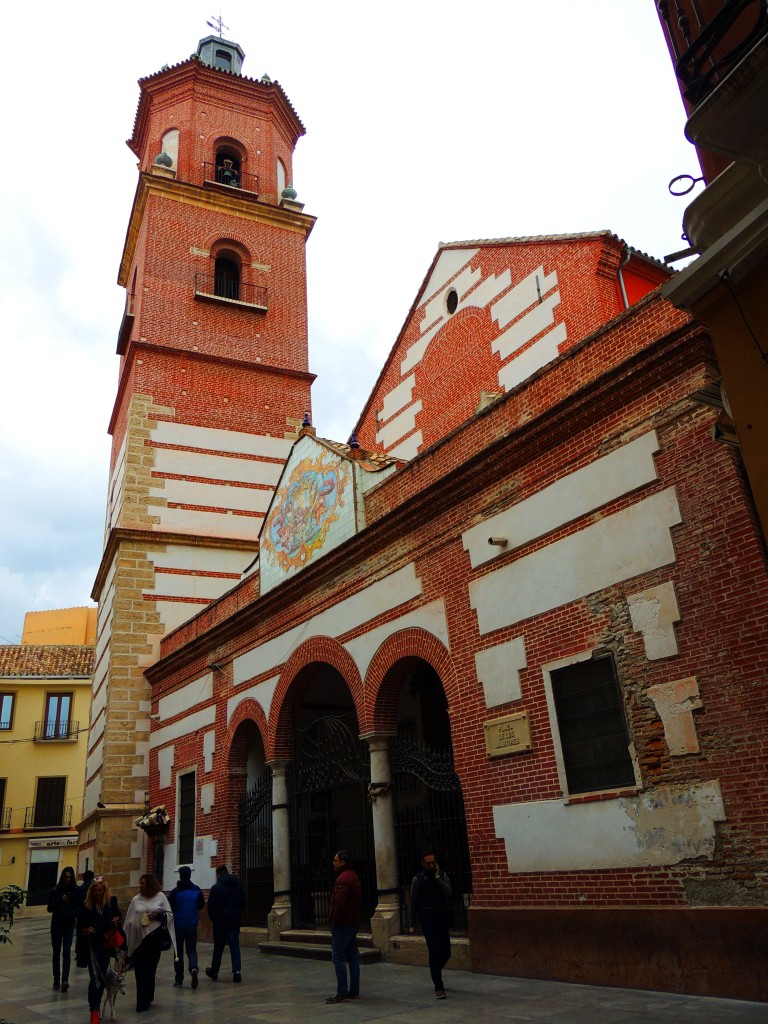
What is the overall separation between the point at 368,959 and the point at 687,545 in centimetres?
631

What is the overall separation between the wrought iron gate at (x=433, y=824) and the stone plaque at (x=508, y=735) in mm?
891

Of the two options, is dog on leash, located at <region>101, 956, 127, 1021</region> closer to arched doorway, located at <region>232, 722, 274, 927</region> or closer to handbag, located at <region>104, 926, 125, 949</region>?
handbag, located at <region>104, 926, 125, 949</region>

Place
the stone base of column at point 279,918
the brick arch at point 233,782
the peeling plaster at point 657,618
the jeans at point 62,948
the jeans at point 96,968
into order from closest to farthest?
the peeling plaster at point 657,618 → the jeans at point 96,968 → the jeans at point 62,948 → the stone base of column at point 279,918 → the brick arch at point 233,782

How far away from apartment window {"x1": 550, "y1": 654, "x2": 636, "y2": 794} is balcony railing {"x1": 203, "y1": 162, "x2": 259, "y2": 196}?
65.7 ft

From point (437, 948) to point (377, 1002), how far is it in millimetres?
716

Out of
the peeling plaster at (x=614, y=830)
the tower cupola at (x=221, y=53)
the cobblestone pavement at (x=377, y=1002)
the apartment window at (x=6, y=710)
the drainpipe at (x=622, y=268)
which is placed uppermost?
the tower cupola at (x=221, y=53)

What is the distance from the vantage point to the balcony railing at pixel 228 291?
72.9 feet

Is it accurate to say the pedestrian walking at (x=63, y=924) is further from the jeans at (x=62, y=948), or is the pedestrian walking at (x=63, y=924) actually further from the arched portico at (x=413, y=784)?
the arched portico at (x=413, y=784)

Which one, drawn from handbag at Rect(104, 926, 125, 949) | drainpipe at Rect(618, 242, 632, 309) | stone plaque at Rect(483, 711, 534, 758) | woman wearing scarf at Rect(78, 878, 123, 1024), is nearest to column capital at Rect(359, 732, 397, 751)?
stone plaque at Rect(483, 711, 534, 758)

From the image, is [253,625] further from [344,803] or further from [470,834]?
[470,834]

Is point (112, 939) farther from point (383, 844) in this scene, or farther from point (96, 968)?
point (383, 844)

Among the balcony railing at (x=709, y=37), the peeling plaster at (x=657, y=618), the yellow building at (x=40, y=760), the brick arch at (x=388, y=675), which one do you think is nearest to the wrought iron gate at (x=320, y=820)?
the brick arch at (x=388, y=675)

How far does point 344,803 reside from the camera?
43.3 feet

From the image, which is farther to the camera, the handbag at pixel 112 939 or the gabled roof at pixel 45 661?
the gabled roof at pixel 45 661
